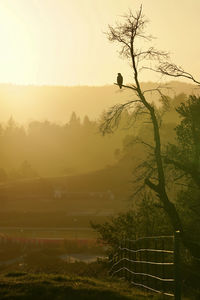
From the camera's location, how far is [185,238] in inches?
752

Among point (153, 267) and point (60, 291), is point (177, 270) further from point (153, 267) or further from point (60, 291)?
point (153, 267)

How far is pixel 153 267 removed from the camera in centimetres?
1750

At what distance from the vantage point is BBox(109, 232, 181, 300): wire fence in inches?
483

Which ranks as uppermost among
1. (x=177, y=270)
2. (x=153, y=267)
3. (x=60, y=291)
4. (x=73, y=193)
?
(x=73, y=193)

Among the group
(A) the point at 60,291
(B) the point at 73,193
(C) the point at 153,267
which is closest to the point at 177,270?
(A) the point at 60,291

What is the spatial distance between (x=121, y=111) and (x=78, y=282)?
6732 mm

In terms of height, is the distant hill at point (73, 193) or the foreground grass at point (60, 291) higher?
the distant hill at point (73, 193)

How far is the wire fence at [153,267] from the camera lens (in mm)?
12266

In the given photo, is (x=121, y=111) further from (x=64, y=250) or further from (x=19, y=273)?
(x=64, y=250)

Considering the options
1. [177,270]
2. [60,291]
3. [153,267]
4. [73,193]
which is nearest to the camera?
[177,270]

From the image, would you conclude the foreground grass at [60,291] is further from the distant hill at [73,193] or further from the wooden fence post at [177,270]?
the distant hill at [73,193]

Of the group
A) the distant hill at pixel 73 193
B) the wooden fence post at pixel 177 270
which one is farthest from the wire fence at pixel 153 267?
the distant hill at pixel 73 193

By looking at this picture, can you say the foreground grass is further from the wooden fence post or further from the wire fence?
the wooden fence post

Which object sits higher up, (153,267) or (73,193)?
(73,193)
